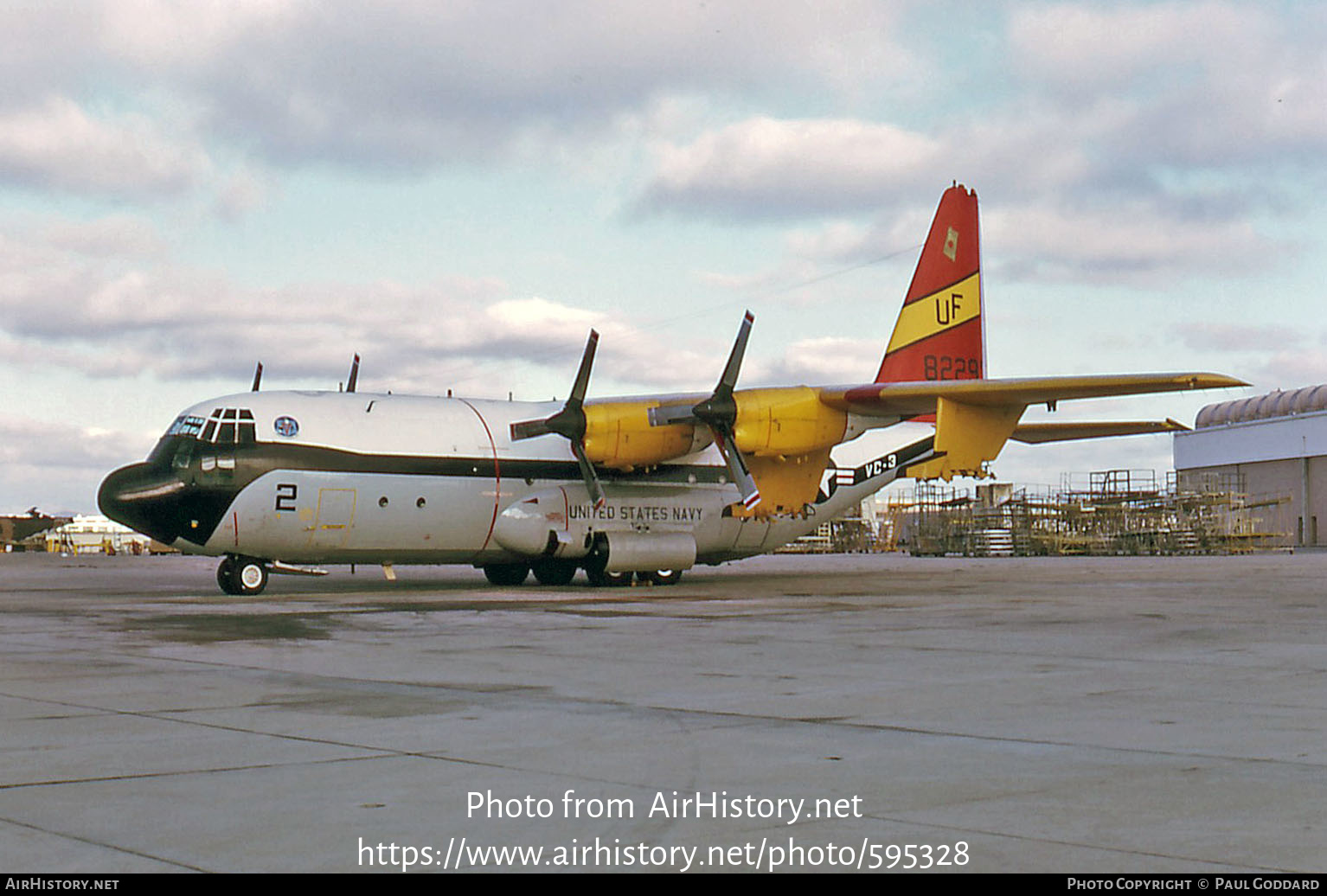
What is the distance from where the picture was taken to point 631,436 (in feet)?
86.0

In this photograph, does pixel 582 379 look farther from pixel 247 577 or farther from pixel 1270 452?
pixel 1270 452

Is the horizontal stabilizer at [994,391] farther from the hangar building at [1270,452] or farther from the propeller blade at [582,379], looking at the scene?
the hangar building at [1270,452]

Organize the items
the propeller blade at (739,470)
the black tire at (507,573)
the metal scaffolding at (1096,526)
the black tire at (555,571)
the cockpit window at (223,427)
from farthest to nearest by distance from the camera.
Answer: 1. the metal scaffolding at (1096,526)
2. the black tire at (507,573)
3. the black tire at (555,571)
4. the propeller blade at (739,470)
5. the cockpit window at (223,427)

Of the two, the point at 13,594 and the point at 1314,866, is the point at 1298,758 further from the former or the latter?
the point at 13,594

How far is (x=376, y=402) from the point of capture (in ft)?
82.3

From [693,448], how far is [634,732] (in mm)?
19676

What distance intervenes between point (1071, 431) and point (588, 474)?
13291mm

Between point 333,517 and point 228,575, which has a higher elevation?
point 333,517

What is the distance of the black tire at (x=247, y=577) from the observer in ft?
77.6

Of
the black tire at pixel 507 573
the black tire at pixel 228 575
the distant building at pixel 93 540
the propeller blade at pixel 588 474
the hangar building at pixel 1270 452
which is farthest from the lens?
the distant building at pixel 93 540

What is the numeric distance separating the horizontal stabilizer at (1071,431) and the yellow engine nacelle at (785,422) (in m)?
6.93

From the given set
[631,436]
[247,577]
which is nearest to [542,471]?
[631,436]

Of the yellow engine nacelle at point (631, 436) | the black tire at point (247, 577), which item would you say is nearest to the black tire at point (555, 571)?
the yellow engine nacelle at point (631, 436)

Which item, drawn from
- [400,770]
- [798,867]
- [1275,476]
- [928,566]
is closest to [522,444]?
[928,566]
